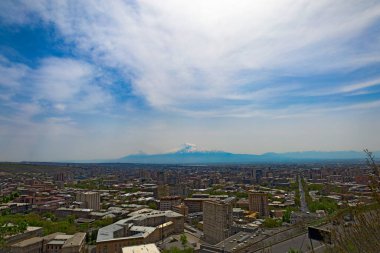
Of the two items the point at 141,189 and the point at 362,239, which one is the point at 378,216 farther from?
the point at 141,189

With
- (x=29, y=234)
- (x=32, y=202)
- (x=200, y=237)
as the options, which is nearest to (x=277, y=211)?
(x=200, y=237)

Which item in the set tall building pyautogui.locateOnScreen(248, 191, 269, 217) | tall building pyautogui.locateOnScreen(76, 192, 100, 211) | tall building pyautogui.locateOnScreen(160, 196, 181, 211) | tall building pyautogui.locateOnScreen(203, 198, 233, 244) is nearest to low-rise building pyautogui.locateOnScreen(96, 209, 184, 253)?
tall building pyautogui.locateOnScreen(203, 198, 233, 244)

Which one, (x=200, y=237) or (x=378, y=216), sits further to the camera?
(x=200, y=237)

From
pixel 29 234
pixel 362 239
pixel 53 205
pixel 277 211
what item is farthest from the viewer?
pixel 53 205

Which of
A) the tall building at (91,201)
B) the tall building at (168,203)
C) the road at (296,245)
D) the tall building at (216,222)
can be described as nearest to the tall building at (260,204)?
the tall building at (216,222)

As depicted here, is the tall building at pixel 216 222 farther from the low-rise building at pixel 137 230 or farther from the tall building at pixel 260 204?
the tall building at pixel 260 204

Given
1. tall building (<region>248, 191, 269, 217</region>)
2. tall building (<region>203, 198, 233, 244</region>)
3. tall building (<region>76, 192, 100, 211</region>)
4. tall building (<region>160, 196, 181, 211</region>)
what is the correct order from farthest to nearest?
tall building (<region>76, 192, 100, 211</region>) → tall building (<region>160, 196, 181, 211</region>) → tall building (<region>248, 191, 269, 217</region>) → tall building (<region>203, 198, 233, 244</region>)

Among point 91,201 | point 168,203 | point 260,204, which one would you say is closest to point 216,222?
point 260,204

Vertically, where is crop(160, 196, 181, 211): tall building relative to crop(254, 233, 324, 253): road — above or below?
below

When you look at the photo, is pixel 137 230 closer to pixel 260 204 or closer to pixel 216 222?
pixel 216 222

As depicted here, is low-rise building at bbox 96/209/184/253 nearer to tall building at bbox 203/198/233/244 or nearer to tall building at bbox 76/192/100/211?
tall building at bbox 203/198/233/244
